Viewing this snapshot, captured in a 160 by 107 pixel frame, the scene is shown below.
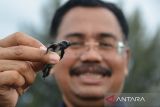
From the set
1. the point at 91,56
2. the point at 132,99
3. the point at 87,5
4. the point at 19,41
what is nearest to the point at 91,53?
the point at 91,56

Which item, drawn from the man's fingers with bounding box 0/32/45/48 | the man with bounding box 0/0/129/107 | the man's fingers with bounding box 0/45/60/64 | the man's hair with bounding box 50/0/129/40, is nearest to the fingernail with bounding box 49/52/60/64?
the man's fingers with bounding box 0/45/60/64

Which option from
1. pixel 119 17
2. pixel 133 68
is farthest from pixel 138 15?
pixel 119 17

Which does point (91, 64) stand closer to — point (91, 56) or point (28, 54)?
point (91, 56)

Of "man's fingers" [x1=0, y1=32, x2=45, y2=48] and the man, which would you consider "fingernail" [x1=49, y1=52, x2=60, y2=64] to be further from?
the man

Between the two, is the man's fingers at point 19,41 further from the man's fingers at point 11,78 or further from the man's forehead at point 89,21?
the man's forehead at point 89,21

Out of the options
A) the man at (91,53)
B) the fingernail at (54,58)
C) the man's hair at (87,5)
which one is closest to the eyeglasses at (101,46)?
the man at (91,53)

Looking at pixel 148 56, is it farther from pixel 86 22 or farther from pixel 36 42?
pixel 36 42
